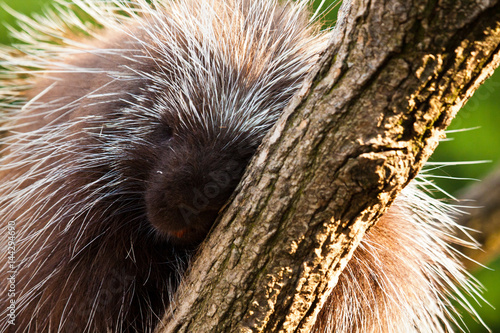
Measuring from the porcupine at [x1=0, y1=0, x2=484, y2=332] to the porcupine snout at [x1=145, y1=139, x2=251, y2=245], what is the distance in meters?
0.02

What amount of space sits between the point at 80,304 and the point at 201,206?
0.73 m

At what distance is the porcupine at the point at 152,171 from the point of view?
5.85 ft

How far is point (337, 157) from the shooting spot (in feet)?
3.93

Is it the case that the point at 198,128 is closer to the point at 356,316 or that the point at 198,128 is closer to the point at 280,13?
the point at 280,13

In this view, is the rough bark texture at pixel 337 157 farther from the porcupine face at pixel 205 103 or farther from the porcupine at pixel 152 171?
the porcupine at pixel 152 171
